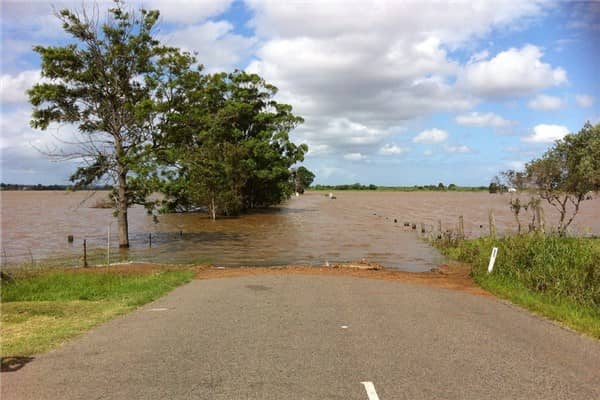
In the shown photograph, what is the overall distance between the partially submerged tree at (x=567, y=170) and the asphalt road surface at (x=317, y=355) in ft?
50.2

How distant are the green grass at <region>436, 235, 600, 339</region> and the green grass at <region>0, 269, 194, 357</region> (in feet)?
26.6

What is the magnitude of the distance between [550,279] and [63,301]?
11234mm

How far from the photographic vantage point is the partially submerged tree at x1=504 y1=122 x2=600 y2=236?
75.7 feet

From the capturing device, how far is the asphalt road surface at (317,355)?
224 inches

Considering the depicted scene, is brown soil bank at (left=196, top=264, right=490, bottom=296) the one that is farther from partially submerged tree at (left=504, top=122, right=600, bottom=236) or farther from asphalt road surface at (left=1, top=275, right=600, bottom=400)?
partially submerged tree at (left=504, top=122, right=600, bottom=236)

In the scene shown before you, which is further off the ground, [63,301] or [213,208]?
[213,208]

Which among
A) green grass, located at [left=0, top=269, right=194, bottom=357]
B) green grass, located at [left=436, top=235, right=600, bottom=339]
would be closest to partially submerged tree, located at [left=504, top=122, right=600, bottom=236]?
green grass, located at [left=436, top=235, right=600, bottom=339]

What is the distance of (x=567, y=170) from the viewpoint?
82.3 feet

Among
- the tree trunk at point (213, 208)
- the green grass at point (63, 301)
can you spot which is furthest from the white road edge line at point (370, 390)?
the tree trunk at point (213, 208)

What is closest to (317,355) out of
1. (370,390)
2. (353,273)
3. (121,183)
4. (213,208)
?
(370,390)

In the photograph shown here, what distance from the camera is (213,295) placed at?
11.6m

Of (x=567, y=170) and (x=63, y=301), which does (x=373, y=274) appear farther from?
(x=567, y=170)

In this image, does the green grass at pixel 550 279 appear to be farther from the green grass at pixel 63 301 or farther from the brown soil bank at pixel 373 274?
the green grass at pixel 63 301

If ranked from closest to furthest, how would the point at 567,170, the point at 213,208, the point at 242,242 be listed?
the point at 567,170 < the point at 242,242 < the point at 213,208
